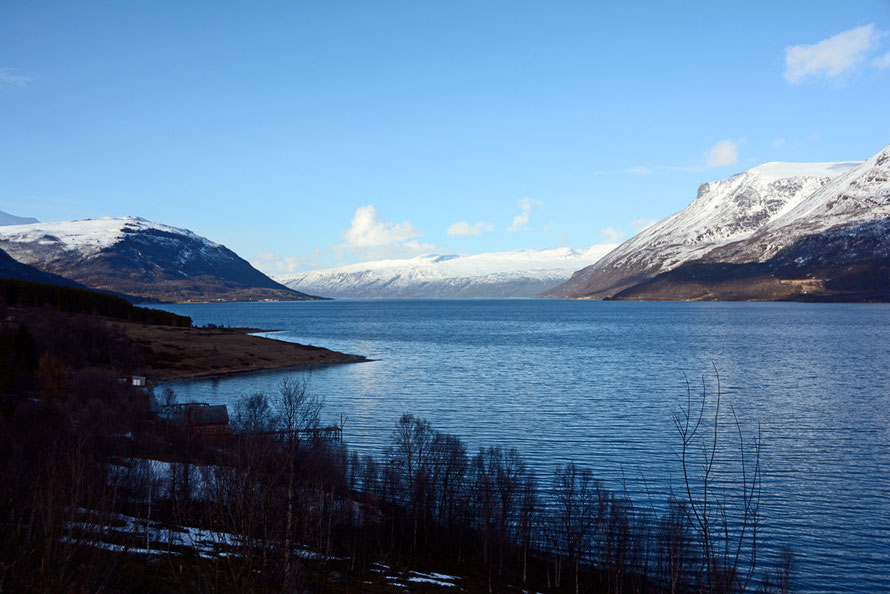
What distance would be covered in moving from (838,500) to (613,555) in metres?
18.1

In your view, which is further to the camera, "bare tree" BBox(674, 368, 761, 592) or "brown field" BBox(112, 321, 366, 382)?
"brown field" BBox(112, 321, 366, 382)

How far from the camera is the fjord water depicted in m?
36.5

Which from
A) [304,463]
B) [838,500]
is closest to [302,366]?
[304,463]

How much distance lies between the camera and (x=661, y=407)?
2689 inches

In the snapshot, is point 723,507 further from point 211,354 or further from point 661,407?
point 211,354

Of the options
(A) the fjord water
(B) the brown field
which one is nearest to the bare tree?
(A) the fjord water

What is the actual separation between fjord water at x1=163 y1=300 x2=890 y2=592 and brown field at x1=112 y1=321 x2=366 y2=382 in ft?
25.7

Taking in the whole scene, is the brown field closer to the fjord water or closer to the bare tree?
the fjord water

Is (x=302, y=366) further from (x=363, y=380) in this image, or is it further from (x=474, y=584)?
(x=474, y=584)

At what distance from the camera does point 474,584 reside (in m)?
28.2

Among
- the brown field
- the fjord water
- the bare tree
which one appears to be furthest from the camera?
the brown field

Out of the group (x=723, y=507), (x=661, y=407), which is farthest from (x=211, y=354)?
(x=723, y=507)

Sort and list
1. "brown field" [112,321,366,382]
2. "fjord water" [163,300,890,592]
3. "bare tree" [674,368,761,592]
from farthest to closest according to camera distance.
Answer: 1. "brown field" [112,321,366,382]
2. "fjord water" [163,300,890,592]
3. "bare tree" [674,368,761,592]

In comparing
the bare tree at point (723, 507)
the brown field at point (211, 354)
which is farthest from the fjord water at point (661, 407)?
the brown field at point (211, 354)
